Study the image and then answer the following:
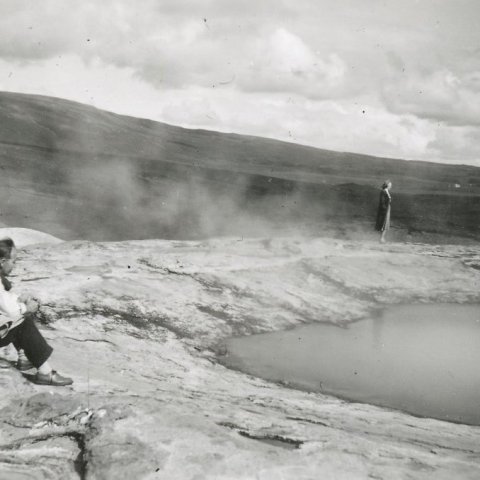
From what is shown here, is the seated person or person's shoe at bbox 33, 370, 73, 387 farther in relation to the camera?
person's shoe at bbox 33, 370, 73, 387

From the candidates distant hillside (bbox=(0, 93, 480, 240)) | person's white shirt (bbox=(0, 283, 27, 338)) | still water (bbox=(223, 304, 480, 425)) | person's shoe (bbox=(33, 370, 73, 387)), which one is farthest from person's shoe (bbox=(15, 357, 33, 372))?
distant hillside (bbox=(0, 93, 480, 240))

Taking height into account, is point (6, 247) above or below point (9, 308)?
above

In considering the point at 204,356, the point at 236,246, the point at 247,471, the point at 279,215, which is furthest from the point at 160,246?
the point at 279,215

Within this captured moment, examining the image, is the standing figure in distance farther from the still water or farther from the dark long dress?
the still water

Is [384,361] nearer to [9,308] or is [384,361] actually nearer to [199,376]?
[199,376]

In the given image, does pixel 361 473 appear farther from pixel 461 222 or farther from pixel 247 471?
pixel 461 222

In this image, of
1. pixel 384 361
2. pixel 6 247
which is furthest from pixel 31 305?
pixel 384 361
